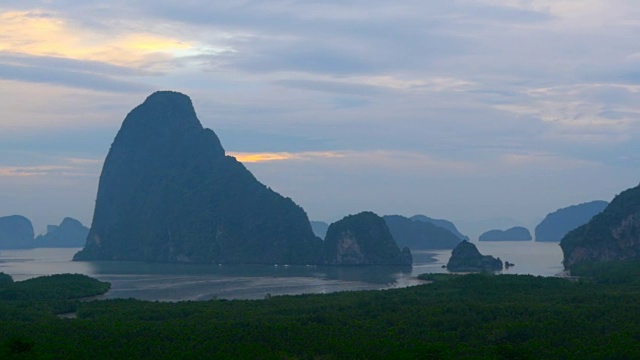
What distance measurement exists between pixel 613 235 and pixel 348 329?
306ft

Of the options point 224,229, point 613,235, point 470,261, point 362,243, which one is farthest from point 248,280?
point 224,229

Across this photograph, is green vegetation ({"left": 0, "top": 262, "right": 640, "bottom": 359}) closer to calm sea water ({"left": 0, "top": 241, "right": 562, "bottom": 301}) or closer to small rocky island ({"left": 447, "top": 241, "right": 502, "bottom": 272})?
calm sea water ({"left": 0, "top": 241, "right": 562, "bottom": 301})

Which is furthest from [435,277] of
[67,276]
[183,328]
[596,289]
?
[183,328]

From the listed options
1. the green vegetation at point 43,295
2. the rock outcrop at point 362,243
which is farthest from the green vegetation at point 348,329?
the rock outcrop at point 362,243

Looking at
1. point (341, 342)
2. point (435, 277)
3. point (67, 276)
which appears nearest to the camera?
point (341, 342)

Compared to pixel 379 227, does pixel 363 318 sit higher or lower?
lower

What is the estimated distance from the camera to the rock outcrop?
544 ft

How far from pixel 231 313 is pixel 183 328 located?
10.2 m

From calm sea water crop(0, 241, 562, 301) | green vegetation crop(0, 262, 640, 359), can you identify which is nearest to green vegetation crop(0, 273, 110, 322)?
green vegetation crop(0, 262, 640, 359)

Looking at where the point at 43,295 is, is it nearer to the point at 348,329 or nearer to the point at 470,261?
the point at 348,329

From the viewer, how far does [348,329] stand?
2172 inches

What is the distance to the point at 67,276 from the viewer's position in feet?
343

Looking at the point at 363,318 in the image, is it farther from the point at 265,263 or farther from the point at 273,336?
the point at 265,263

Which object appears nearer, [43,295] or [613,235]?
[43,295]
